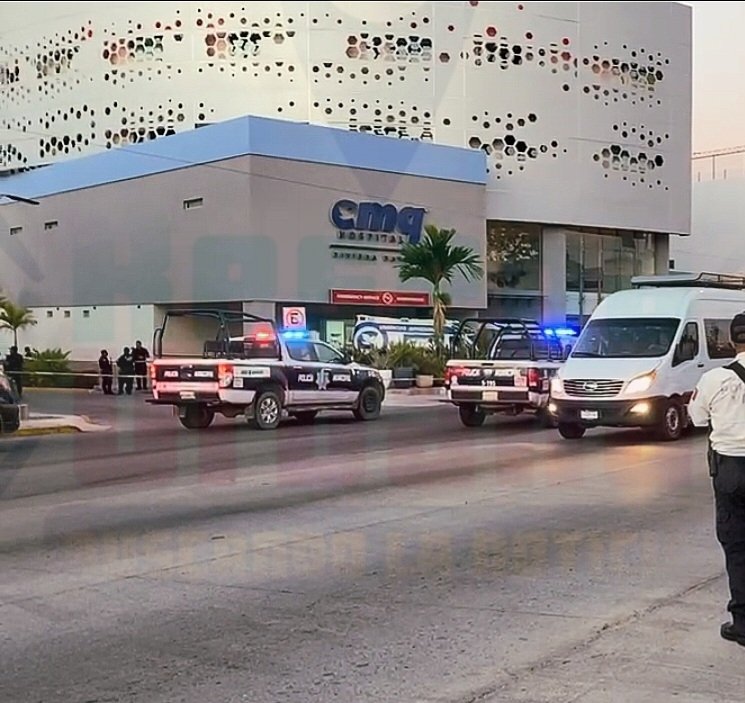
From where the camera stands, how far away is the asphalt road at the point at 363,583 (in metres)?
5.39

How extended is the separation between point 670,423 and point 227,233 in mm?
26563

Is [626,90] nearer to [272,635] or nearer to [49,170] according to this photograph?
[49,170]

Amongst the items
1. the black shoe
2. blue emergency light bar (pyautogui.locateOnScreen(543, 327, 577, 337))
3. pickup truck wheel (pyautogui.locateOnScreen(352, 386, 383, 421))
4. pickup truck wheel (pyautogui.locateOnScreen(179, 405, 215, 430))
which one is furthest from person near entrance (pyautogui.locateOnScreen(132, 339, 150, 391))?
the black shoe

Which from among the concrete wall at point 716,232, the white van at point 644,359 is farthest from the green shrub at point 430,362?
the white van at point 644,359

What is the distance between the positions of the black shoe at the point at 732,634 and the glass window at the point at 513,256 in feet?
154

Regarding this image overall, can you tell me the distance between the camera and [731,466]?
5828 mm

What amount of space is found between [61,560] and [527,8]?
Answer: 210 inches

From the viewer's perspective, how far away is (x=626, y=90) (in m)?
54.3

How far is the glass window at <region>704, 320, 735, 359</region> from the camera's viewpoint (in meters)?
18.5

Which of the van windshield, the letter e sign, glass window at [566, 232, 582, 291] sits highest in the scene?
glass window at [566, 232, 582, 291]

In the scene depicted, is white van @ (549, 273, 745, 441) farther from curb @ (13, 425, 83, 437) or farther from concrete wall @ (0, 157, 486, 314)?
concrete wall @ (0, 157, 486, 314)

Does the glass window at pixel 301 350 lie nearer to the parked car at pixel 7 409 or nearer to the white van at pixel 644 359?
the white van at pixel 644 359

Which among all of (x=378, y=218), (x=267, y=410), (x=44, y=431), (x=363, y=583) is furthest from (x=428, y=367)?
(x=363, y=583)

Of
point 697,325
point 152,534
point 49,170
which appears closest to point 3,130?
point 49,170
